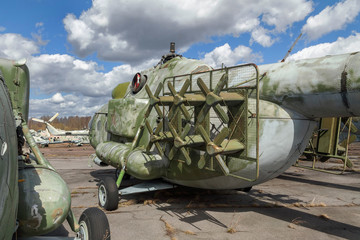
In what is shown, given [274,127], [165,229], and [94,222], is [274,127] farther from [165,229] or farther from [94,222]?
[94,222]

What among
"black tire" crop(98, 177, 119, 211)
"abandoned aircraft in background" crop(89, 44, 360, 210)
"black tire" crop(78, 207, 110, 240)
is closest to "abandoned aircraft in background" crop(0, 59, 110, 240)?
"black tire" crop(78, 207, 110, 240)

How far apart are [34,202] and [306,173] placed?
11.4m

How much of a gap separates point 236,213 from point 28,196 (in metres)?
4.26

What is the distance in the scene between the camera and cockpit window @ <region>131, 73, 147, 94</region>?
8633 millimetres

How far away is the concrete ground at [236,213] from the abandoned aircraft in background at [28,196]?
1517 mm

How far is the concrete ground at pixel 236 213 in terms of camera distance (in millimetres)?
4883

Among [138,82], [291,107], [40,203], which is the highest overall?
[138,82]

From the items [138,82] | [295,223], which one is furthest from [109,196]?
[295,223]

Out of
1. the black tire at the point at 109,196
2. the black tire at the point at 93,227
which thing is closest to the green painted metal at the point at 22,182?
the black tire at the point at 93,227

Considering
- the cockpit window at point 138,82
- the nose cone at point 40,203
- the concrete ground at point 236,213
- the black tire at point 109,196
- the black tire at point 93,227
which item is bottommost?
the concrete ground at point 236,213

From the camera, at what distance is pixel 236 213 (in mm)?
5910

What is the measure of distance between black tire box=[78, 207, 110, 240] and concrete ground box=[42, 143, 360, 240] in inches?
53.4

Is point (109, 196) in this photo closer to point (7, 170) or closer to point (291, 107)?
point (7, 170)

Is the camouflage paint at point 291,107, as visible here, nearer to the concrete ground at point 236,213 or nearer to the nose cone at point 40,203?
the concrete ground at point 236,213
